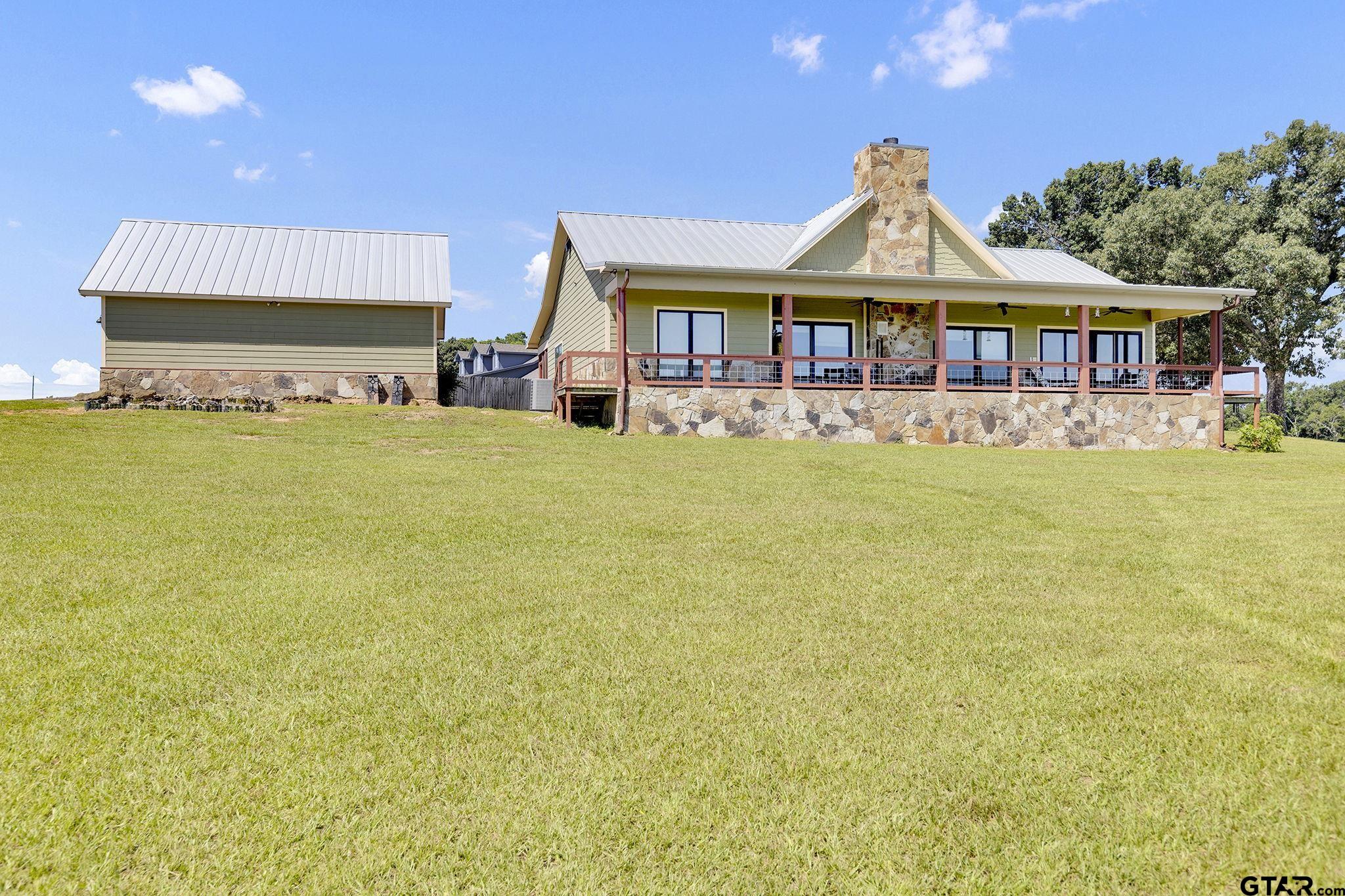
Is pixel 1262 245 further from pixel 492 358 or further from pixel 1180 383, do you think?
pixel 492 358


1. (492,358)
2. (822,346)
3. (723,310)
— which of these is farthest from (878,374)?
(492,358)

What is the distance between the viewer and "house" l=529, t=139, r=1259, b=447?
18719mm

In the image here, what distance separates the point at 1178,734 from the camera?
3787mm

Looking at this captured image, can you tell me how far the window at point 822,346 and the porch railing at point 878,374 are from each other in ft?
0.12

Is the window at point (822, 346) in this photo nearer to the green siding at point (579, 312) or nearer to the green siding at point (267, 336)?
the green siding at point (579, 312)

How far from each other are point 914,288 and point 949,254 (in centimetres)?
408

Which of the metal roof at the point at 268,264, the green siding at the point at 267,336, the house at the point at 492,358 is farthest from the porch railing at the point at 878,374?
the house at the point at 492,358

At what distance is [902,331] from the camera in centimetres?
2244

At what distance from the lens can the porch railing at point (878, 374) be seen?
62.2 feet

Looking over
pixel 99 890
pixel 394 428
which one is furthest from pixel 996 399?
pixel 99 890

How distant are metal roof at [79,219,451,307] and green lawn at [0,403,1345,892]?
1640 cm

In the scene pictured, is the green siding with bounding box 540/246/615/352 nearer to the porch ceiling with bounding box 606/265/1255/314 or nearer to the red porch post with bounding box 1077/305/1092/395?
the porch ceiling with bounding box 606/265/1255/314

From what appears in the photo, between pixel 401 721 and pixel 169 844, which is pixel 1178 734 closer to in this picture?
pixel 401 721

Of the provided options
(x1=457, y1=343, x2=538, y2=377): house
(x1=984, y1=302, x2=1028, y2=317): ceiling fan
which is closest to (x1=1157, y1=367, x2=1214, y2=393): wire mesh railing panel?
(x1=984, y1=302, x2=1028, y2=317): ceiling fan
